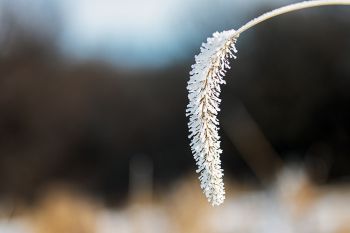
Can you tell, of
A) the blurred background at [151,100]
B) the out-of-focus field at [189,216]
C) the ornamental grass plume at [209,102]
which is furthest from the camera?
the blurred background at [151,100]

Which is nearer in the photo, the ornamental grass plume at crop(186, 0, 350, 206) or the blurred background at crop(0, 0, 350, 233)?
the ornamental grass plume at crop(186, 0, 350, 206)

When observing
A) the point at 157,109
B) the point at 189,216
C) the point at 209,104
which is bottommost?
the point at 209,104

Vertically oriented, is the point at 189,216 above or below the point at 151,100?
below

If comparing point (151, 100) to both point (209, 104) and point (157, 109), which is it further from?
point (209, 104)

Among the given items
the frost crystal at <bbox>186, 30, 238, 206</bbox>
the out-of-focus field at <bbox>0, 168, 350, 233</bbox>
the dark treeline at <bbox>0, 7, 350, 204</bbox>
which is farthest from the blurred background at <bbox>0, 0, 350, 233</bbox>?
the frost crystal at <bbox>186, 30, 238, 206</bbox>

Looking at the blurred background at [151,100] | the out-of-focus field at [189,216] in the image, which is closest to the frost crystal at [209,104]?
the out-of-focus field at [189,216]

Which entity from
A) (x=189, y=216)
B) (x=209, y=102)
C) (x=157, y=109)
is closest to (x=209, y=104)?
(x=209, y=102)

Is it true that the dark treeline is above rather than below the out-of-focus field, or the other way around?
above

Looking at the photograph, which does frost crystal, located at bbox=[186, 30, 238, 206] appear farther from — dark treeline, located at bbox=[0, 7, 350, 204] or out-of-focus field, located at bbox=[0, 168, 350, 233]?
dark treeline, located at bbox=[0, 7, 350, 204]

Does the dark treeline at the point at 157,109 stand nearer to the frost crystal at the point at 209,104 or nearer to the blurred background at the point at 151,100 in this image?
the blurred background at the point at 151,100

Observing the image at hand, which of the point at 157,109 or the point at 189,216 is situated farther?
the point at 157,109
